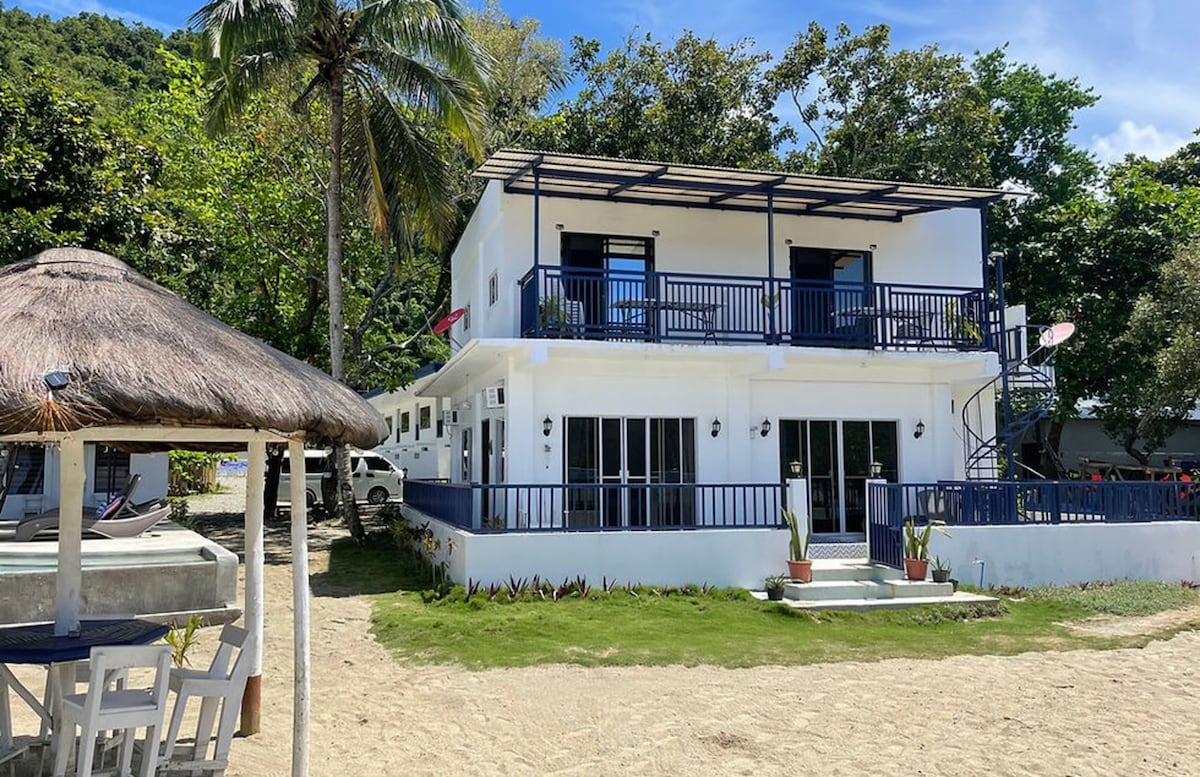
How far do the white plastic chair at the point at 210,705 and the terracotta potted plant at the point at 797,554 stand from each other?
8748 mm

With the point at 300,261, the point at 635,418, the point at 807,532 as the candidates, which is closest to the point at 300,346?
the point at 300,261

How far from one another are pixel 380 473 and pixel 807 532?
1702 centimetres

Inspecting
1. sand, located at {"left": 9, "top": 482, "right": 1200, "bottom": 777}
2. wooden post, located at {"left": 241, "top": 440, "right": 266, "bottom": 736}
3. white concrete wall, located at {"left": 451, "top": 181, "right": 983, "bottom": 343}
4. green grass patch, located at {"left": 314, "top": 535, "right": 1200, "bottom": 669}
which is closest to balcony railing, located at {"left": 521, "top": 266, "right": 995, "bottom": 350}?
white concrete wall, located at {"left": 451, "top": 181, "right": 983, "bottom": 343}

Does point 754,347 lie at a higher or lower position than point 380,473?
higher

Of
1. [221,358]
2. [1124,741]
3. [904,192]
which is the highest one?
[904,192]

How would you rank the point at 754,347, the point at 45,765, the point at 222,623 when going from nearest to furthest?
the point at 45,765, the point at 222,623, the point at 754,347

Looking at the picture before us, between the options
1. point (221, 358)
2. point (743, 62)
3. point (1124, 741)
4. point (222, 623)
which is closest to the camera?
point (221, 358)

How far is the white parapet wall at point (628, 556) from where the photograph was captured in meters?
12.7

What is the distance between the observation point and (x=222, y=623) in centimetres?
1112

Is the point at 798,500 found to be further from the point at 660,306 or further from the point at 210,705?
the point at 210,705

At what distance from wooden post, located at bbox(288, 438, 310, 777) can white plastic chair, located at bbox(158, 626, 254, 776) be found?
15.1 inches

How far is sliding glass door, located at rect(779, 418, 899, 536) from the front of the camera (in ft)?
51.8

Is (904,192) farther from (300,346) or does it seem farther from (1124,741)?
(300,346)

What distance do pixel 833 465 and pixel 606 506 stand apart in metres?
4.40
